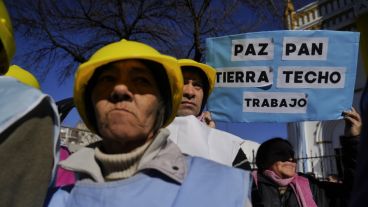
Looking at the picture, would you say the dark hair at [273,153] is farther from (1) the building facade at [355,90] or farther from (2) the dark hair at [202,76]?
(1) the building facade at [355,90]

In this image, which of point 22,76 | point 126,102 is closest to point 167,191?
point 126,102

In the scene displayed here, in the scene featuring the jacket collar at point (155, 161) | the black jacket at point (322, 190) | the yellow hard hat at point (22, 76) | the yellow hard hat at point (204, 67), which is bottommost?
the black jacket at point (322, 190)

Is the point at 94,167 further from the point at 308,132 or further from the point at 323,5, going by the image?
the point at 323,5

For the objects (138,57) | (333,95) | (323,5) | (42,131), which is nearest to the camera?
(42,131)

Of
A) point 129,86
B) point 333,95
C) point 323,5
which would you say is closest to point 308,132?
point 323,5

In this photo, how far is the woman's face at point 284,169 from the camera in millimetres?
3414

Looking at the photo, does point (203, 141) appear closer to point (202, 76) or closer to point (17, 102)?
point (202, 76)

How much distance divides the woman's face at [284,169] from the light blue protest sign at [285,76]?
43 centimetres

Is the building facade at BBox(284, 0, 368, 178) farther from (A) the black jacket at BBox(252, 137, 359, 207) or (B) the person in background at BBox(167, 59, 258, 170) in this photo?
(B) the person in background at BBox(167, 59, 258, 170)

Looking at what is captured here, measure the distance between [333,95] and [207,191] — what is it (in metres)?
2.65

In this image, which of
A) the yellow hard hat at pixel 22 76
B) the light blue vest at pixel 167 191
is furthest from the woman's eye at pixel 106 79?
the yellow hard hat at pixel 22 76

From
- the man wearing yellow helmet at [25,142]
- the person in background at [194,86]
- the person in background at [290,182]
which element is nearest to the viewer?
the man wearing yellow helmet at [25,142]

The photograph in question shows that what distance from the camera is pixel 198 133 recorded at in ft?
7.56

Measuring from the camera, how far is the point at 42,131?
125 centimetres
